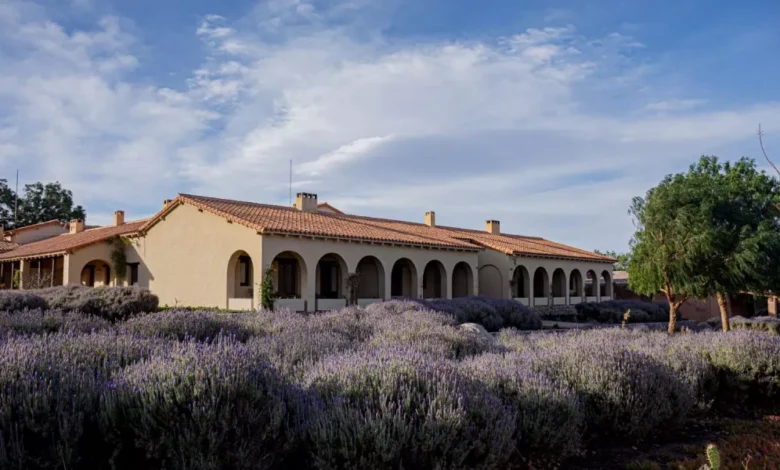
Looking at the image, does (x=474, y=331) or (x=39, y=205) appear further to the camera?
(x=39, y=205)

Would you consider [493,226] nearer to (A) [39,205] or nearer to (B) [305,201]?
(B) [305,201]

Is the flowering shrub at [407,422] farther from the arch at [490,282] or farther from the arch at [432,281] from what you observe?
the arch at [490,282]

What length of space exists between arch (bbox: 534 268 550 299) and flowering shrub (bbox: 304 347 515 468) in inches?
1070

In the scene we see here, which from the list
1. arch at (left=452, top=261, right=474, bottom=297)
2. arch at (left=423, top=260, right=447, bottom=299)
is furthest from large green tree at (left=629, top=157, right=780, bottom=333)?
arch at (left=423, top=260, right=447, bottom=299)

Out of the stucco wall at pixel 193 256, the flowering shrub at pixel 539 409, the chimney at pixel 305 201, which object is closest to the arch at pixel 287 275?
the stucco wall at pixel 193 256

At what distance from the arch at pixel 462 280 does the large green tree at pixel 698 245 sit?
11.7 m

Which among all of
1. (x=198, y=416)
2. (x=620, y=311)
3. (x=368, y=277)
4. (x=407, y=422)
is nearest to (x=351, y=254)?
(x=368, y=277)

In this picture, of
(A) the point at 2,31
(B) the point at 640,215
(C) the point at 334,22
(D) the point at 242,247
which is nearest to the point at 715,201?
(B) the point at 640,215

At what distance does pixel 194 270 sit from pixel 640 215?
49.6ft

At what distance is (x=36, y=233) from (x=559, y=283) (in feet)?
106

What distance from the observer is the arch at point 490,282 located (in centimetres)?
2759

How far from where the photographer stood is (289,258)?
22328 millimetres

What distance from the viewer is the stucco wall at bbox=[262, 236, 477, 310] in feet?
62.8

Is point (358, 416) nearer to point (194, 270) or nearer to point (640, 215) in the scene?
point (640, 215)
